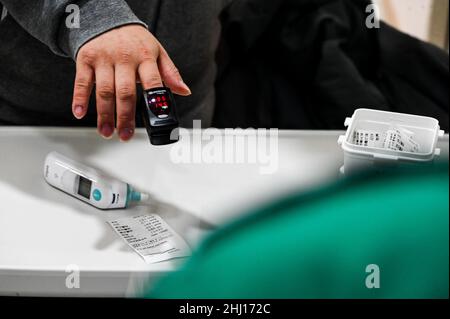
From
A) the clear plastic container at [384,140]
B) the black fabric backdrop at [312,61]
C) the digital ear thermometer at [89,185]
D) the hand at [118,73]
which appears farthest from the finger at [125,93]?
the black fabric backdrop at [312,61]

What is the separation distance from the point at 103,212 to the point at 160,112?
0.52ft

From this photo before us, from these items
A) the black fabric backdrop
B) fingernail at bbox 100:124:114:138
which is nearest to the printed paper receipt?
fingernail at bbox 100:124:114:138

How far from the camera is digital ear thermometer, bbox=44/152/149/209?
853mm

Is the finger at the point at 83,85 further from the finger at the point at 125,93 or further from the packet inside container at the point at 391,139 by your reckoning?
the packet inside container at the point at 391,139

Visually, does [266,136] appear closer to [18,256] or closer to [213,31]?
[213,31]

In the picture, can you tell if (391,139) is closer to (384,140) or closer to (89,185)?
(384,140)

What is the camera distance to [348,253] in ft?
2.51

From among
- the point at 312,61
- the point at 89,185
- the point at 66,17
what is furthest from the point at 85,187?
the point at 312,61

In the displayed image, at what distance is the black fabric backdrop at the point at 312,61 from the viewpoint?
1.25m

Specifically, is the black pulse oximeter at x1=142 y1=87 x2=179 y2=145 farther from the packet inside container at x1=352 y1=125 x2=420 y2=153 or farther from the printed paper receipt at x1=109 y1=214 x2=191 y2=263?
the packet inside container at x1=352 y1=125 x2=420 y2=153

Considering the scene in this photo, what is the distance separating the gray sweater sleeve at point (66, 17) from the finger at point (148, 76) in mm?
60

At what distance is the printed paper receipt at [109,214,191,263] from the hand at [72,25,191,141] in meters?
0.12

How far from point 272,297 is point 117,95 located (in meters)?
0.29

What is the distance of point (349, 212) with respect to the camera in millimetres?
789
